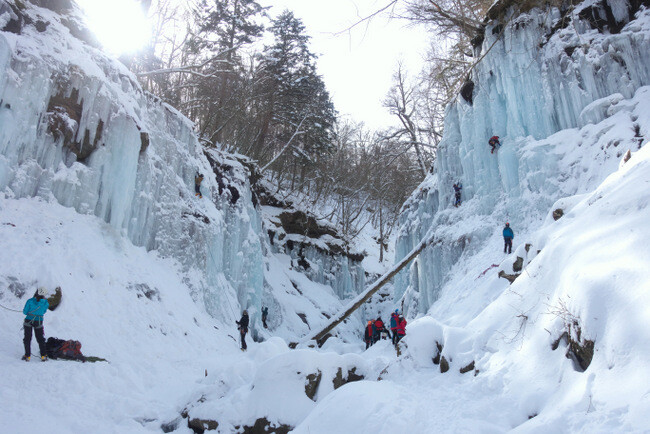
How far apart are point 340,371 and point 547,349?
136 inches

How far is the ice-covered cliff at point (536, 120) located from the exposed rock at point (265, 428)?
839cm

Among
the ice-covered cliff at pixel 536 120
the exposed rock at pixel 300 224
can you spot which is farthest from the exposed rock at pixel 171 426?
the exposed rock at pixel 300 224

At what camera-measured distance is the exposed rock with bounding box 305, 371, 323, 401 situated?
5.78 meters

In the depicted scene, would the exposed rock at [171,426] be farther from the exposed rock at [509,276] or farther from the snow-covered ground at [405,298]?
the exposed rock at [509,276]

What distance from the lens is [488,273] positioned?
1048cm

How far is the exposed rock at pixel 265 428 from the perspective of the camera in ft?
17.4

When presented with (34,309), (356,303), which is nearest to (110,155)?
(34,309)

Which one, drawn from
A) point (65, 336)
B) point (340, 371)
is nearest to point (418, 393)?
point (340, 371)

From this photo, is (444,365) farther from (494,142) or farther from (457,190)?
(457,190)

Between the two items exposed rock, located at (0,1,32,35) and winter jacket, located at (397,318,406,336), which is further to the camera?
winter jacket, located at (397,318,406,336)

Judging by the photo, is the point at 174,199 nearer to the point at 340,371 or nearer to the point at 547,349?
the point at 340,371

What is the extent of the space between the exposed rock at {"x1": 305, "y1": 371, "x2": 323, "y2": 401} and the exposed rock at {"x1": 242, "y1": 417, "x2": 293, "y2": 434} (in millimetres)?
593

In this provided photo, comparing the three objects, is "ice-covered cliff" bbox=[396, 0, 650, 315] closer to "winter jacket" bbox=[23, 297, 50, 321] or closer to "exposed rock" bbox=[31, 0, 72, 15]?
"winter jacket" bbox=[23, 297, 50, 321]

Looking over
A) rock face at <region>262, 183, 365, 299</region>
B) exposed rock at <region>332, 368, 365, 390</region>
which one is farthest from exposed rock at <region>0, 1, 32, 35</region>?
rock face at <region>262, 183, 365, 299</region>
